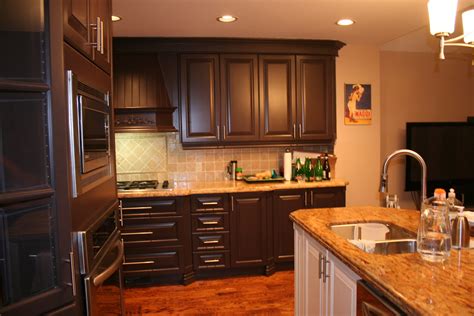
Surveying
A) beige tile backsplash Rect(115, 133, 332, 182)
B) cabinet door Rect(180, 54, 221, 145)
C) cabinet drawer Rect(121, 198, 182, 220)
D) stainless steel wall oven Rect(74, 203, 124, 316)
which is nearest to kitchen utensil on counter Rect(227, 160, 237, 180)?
beige tile backsplash Rect(115, 133, 332, 182)

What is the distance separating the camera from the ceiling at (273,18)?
278cm

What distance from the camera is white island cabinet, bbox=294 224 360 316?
5.28 feet

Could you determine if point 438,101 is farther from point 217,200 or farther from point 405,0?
point 217,200

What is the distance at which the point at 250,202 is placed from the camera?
355cm

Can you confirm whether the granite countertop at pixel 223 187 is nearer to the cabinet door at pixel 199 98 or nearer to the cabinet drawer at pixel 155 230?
the cabinet drawer at pixel 155 230

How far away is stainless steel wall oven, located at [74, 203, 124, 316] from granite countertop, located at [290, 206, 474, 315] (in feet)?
3.37

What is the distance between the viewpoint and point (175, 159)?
13.3ft

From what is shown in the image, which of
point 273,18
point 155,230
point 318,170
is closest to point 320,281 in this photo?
point 155,230

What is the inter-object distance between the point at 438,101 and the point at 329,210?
3251 millimetres

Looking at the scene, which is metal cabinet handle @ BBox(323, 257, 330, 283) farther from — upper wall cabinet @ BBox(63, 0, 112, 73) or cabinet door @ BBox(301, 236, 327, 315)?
upper wall cabinet @ BBox(63, 0, 112, 73)

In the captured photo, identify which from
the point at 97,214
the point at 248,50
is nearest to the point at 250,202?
the point at 248,50

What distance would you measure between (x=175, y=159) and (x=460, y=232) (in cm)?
296

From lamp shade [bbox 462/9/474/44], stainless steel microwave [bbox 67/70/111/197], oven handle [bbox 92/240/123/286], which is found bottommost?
oven handle [bbox 92/240/123/286]

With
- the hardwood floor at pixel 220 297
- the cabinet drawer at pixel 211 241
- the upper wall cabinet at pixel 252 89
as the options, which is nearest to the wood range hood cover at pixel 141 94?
the upper wall cabinet at pixel 252 89
